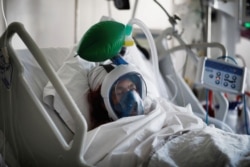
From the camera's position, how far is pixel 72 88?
1.28 meters

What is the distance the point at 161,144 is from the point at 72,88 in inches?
19.7

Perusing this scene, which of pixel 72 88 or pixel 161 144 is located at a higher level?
pixel 72 88

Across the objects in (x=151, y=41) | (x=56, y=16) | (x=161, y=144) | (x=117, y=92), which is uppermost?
(x=56, y=16)

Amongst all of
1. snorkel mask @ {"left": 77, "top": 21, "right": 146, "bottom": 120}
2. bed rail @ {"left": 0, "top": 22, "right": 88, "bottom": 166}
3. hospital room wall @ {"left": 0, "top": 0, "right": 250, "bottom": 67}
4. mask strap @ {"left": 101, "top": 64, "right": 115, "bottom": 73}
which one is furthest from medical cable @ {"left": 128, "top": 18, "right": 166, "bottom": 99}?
hospital room wall @ {"left": 0, "top": 0, "right": 250, "bottom": 67}

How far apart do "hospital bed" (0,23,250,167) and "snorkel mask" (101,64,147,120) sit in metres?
0.10

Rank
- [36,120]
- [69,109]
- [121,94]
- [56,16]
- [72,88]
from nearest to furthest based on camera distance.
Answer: [69,109] < [36,120] < [121,94] < [72,88] < [56,16]

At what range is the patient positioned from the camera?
1159 millimetres

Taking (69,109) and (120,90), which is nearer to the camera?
(69,109)

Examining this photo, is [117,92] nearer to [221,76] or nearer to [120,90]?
[120,90]

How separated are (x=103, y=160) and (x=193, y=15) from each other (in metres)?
2.12

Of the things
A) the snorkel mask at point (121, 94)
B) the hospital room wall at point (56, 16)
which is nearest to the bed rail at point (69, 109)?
the snorkel mask at point (121, 94)

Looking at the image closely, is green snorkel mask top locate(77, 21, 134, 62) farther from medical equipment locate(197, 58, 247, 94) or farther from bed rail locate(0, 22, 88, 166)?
medical equipment locate(197, 58, 247, 94)

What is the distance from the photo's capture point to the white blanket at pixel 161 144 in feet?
2.70

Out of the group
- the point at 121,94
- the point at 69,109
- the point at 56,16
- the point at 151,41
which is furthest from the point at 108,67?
the point at 56,16
